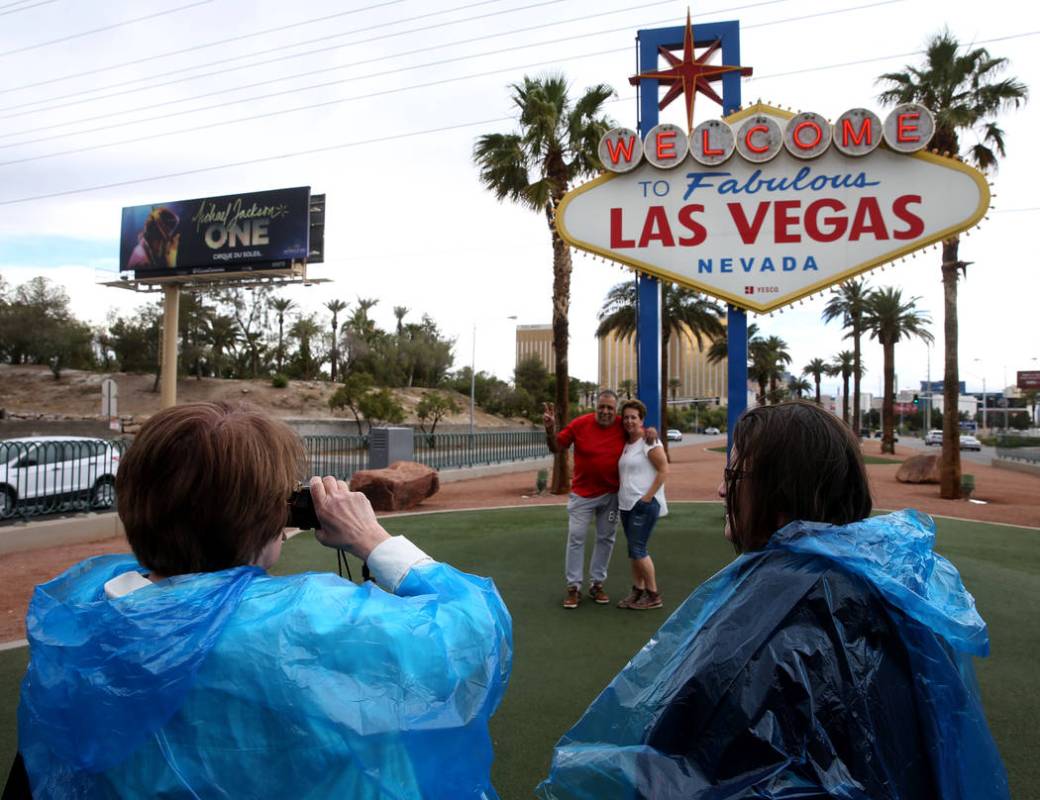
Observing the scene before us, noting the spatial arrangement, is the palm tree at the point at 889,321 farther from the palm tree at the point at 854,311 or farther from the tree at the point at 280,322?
the tree at the point at 280,322

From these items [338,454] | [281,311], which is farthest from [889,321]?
[281,311]

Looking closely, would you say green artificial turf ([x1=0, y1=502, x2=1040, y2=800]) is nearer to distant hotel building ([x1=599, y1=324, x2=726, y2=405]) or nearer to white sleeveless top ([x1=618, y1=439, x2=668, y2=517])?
white sleeveless top ([x1=618, y1=439, x2=668, y2=517])

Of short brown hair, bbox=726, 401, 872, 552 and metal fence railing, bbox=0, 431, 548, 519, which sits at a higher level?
short brown hair, bbox=726, 401, 872, 552

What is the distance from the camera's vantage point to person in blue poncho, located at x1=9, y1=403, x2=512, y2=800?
3.27ft

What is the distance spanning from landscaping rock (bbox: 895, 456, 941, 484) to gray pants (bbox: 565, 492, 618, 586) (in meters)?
16.4

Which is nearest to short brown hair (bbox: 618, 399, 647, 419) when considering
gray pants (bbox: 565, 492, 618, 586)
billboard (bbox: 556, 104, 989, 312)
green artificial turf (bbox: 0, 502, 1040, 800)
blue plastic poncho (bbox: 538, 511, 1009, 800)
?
gray pants (bbox: 565, 492, 618, 586)

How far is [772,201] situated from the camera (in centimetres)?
700

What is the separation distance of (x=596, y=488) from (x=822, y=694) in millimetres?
4394

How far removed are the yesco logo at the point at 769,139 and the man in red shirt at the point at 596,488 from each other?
2991mm

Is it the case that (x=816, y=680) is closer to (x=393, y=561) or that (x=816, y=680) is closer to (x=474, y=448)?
(x=393, y=561)

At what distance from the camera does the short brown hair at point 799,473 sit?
1.35 metres

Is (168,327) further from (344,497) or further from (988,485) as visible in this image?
(344,497)

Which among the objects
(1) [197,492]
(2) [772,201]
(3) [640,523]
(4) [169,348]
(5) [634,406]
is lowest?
(3) [640,523]

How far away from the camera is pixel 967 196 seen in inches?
263
